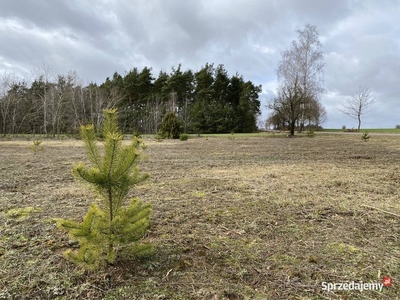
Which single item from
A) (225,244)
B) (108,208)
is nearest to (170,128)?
(225,244)

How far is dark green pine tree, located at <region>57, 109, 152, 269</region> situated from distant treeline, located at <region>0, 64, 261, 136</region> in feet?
120

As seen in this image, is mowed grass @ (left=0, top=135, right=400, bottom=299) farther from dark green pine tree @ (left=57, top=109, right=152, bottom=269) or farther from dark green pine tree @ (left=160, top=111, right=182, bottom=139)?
dark green pine tree @ (left=160, top=111, right=182, bottom=139)

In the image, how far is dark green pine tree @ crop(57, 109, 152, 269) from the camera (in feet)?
5.69

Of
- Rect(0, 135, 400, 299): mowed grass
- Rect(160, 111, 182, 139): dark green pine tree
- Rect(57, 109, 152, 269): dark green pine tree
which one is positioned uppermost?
Rect(160, 111, 182, 139): dark green pine tree

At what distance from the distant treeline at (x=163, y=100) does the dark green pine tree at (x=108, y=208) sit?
36.7 metres

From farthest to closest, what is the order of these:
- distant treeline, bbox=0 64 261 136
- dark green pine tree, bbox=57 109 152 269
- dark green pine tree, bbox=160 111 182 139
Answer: distant treeline, bbox=0 64 261 136
dark green pine tree, bbox=160 111 182 139
dark green pine tree, bbox=57 109 152 269

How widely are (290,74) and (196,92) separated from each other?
2668cm

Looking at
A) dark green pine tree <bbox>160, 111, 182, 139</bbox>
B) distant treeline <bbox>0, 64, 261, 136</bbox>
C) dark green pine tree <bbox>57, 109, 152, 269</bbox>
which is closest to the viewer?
dark green pine tree <bbox>57, 109, 152, 269</bbox>

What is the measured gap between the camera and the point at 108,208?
2.03 metres

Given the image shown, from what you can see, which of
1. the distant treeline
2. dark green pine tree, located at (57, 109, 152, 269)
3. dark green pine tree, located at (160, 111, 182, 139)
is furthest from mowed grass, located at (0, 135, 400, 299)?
the distant treeline

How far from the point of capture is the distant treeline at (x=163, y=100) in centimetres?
3797

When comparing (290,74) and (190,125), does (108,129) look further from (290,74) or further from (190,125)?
(190,125)

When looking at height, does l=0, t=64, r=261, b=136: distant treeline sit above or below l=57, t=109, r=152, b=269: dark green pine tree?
above

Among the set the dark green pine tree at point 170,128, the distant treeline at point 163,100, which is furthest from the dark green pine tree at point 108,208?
the distant treeline at point 163,100
